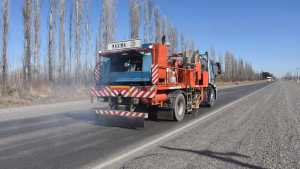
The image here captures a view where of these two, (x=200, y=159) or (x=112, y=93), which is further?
(x=112, y=93)

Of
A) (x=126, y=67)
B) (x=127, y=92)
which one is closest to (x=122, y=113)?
(x=127, y=92)

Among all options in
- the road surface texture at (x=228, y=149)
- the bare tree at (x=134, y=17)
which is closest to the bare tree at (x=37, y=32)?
the bare tree at (x=134, y=17)

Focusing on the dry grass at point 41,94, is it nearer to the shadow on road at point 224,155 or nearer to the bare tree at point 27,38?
the bare tree at point 27,38

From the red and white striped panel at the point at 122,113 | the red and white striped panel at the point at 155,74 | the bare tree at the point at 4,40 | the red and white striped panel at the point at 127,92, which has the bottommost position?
the red and white striped panel at the point at 122,113

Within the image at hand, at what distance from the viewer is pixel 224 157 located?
6121 millimetres

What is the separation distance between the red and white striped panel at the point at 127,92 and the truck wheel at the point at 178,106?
62.5 inches

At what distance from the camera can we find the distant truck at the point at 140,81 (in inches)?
397

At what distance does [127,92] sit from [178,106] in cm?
242

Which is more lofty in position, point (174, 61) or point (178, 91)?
point (174, 61)

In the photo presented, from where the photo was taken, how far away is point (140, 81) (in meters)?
10.5

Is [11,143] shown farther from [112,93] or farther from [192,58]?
[192,58]

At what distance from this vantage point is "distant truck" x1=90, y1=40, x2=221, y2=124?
10078mm

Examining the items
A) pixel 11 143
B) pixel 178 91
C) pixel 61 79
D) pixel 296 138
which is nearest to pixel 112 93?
pixel 178 91

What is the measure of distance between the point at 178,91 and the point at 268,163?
617 centimetres
